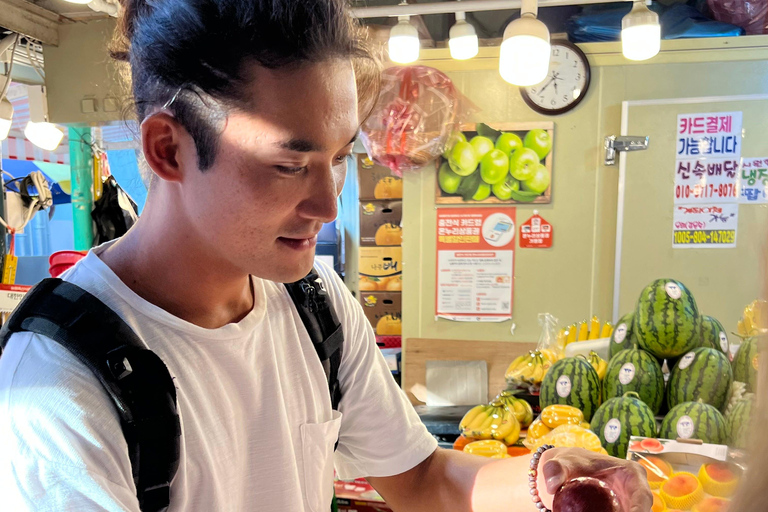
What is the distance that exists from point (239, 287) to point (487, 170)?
2.57 metres

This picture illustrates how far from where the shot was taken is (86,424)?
67 cm

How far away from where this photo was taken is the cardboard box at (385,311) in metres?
5.55

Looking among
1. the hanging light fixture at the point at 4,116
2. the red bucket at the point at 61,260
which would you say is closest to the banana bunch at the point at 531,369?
the red bucket at the point at 61,260

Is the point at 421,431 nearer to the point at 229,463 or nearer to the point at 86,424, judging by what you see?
the point at 229,463

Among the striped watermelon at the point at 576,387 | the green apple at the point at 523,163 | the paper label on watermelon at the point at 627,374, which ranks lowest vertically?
the striped watermelon at the point at 576,387

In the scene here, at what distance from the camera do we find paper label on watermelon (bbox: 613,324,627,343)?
1801 mm

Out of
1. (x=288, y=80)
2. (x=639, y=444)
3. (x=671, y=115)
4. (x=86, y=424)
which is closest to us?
(x=86, y=424)

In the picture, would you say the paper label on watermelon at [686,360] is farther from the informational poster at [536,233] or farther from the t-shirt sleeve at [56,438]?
the informational poster at [536,233]

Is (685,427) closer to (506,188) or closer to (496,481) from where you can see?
(496,481)

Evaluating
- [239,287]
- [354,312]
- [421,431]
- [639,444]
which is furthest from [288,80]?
[639,444]

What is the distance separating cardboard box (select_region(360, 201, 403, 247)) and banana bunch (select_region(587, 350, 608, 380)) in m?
3.70

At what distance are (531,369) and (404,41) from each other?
5.33 feet

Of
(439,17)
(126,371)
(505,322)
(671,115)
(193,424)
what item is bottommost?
(505,322)

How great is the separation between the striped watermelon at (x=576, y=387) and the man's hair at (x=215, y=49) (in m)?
1.26
